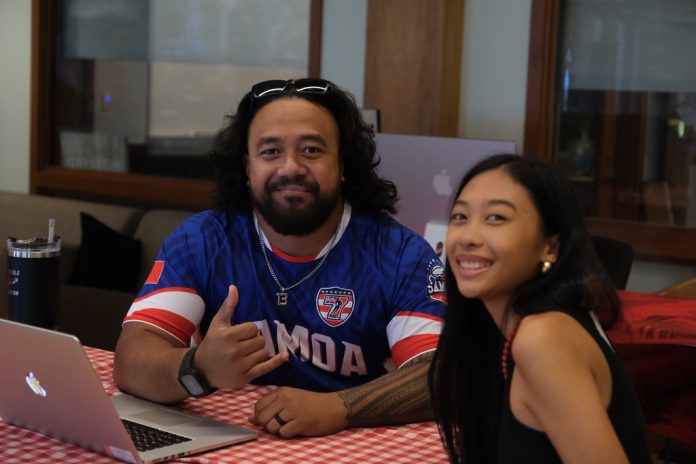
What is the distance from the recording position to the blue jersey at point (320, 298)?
222cm

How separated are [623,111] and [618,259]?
85 centimetres

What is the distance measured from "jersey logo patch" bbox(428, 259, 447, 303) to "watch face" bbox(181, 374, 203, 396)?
1.84 feet

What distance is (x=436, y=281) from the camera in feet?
7.39

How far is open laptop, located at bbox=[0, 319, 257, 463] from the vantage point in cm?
160

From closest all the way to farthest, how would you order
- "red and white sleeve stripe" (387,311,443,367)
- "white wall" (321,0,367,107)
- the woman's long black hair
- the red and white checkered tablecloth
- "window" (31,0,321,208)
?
the woman's long black hair < the red and white checkered tablecloth < "red and white sleeve stripe" (387,311,443,367) < "white wall" (321,0,367,107) < "window" (31,0,321,208)

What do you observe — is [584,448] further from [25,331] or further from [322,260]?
[322,260]

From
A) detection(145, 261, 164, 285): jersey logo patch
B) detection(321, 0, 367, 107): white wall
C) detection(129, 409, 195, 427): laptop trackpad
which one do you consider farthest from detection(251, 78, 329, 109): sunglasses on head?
detection(321, 0, 367, 107): white wall

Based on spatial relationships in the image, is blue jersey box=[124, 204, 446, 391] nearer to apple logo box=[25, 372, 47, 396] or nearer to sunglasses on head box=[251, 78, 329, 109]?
sunglasses on head box=[251, 78, 329, 109]

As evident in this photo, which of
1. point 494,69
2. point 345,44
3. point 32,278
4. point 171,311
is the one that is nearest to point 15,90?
point 345,44

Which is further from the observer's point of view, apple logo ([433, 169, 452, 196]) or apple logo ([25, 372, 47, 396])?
apple logo ([433, 169, 452, 196])

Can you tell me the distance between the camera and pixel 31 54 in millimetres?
5602

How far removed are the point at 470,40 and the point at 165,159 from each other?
1769 mm

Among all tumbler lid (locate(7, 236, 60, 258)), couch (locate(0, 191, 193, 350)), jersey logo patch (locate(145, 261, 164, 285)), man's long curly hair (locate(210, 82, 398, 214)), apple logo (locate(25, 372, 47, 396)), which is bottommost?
couch (locate(0, 191, 193, 350))

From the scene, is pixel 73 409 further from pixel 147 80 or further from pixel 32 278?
pixel 147 80
